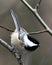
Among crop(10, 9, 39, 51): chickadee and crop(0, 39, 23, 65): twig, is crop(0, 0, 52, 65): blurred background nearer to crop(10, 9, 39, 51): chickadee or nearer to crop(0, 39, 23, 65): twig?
crop(10, 9, 39, 51): chickadee

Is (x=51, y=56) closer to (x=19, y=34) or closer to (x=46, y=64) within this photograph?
(x=46, y=64)

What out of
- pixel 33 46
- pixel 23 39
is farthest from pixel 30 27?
pixel 33 46

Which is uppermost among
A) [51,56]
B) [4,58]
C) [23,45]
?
[23,45]

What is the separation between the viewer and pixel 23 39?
171 centimetres

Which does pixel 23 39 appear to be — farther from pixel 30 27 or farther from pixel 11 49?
pixel 30 27

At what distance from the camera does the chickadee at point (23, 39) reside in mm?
1579

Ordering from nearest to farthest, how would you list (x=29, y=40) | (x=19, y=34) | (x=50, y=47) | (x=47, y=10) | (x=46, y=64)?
(x=29, y=40), (x=19, y=34), (x=46, y=64), (x=50, y=47), (x=47, y=10)

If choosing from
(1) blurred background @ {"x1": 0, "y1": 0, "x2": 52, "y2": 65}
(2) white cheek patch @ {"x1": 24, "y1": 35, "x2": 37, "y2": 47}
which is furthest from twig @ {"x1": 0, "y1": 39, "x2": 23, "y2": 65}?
(1) blurred background @ {"x1": 0, "y1": 0, "x2": 52, "y2": 65}

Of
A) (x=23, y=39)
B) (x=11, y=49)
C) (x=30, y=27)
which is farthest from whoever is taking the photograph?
(x=30, y=27)

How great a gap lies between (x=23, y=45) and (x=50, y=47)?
2.15 metres

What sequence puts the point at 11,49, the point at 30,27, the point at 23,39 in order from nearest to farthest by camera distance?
the point at 11,49
the point at 23,39
the point at 30,27

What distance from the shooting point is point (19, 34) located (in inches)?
68.5

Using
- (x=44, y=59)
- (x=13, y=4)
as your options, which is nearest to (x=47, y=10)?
(x=13, y=4)

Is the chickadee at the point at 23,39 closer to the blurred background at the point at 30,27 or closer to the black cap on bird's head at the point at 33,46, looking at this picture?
the black cap on bird's head at the point at 33,46
